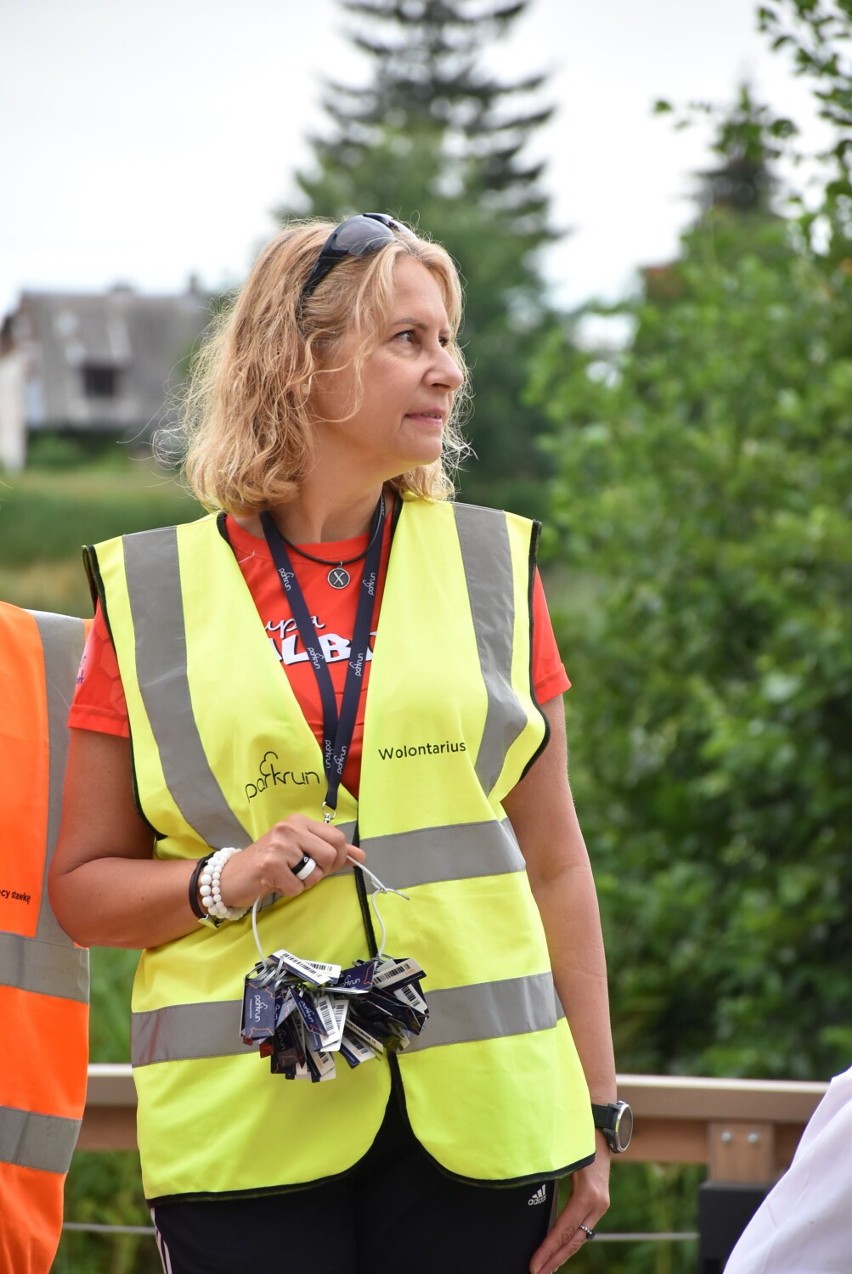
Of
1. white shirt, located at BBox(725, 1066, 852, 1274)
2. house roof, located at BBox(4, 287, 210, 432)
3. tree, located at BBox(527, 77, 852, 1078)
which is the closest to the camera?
white shirt, located at BBox(725, 1066, 852, 1274)

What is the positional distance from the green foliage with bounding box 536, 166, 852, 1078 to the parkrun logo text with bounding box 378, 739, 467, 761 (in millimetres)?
2427

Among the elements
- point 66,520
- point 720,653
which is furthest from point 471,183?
point 720,653

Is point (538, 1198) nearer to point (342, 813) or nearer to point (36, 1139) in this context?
point (342, 813)

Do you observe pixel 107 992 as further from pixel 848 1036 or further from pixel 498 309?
pixel 498 309

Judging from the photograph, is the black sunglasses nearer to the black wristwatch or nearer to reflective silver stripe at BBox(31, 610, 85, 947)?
reflective silver stripe at BBox(31, 610, 85, 947)

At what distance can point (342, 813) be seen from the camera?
192 centimetres

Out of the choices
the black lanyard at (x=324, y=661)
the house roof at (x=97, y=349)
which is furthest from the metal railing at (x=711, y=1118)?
the house roof at (x=97, y=349)

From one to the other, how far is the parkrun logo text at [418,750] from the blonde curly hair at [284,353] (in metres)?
0.42

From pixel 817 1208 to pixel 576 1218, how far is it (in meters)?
0.65

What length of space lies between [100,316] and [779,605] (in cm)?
4947

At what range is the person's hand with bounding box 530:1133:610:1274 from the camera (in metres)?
1.94

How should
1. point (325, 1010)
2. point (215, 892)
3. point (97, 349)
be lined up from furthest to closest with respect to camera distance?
1. point (97, 349)
2. point (215, 892)
3. point (325, 1010)

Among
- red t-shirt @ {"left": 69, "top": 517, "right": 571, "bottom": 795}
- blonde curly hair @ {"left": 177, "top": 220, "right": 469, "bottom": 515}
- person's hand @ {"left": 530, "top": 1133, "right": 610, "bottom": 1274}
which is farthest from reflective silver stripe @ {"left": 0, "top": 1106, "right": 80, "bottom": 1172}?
blonde curly hair @ {"left": 177, "top": 220, "right": 469, "bottom": 515}

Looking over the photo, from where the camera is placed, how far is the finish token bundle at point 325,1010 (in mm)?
1718
